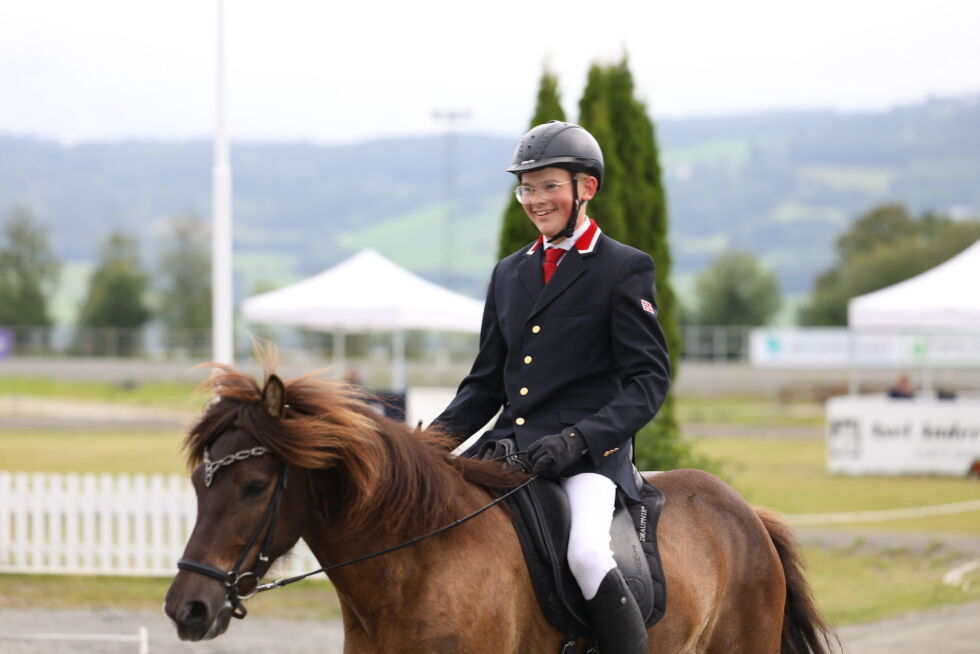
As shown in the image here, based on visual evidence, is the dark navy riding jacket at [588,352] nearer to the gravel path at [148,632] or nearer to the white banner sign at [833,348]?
the gravel path at [148,632]

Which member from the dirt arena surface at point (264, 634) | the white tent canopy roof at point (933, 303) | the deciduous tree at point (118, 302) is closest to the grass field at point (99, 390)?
the deciduous tree at point (118, 302)

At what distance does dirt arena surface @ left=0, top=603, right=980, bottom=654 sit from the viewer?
9.20 meters

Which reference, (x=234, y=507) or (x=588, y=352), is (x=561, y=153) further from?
(x=234, y=507)

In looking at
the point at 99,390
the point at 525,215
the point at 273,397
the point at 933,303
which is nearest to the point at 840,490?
the point at 933,303

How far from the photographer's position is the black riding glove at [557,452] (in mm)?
4043

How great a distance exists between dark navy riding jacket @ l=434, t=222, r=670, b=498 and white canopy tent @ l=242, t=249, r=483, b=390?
1150 centimetres

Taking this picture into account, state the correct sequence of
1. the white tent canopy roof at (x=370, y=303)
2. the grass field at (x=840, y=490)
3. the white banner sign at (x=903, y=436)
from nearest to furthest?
1. the white tent canopy roof at (x=370, y=303)
2. the grass field at (x=840, y=490)
3. the white banner sign at (x=903, y=436)

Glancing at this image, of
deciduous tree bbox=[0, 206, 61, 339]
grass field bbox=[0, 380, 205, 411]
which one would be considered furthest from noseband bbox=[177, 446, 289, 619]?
deciduous tree bbox=[0, 206, 61, 339]

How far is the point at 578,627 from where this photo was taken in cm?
414

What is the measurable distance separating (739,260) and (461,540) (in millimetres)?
114407

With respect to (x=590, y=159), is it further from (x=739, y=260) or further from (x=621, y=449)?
(x=739, y=260)

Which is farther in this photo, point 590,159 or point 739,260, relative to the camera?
point 739,260

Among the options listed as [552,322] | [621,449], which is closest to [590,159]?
[552,322]

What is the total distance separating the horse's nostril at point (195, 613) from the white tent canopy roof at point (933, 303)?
17.6 meters
